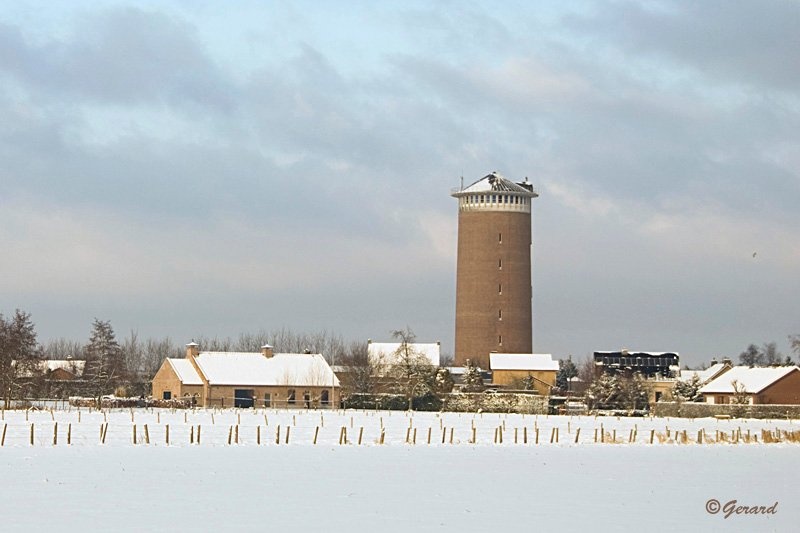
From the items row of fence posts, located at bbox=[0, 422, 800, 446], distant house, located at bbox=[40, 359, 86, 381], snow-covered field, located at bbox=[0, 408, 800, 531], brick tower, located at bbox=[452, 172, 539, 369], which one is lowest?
snow-covered field, located at bbox=[0, 408, 800, 531]

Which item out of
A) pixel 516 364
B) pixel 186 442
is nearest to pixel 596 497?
pixel 186 442

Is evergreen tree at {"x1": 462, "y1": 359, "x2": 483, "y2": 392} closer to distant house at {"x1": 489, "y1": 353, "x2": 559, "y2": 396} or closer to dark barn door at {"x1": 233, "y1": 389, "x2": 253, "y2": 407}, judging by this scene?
distant house at {"x1": 489, "y1": 353, "x2": 559, "y2": 396}

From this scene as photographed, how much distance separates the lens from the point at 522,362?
360ft

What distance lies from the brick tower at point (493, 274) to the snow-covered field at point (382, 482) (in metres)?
61.7

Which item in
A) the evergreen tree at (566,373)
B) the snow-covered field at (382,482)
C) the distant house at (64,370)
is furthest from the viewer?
the evergreen tree at (566,373)

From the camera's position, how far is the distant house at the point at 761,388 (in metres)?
87.8

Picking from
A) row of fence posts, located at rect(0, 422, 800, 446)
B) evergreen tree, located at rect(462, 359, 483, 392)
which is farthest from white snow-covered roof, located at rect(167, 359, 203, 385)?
row of fence posts, located at rect(0, 422, 800, 446)

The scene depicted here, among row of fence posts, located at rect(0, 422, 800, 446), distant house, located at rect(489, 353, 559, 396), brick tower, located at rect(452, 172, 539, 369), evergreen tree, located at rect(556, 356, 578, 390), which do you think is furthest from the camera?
evergreen tree, located at rect(556, 356, 578, 390)

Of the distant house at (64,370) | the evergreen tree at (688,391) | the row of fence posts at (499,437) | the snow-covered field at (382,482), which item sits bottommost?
the snow-covered field at (382,482)

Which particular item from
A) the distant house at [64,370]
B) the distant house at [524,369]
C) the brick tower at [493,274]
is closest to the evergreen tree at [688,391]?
the distant house at [524,369]

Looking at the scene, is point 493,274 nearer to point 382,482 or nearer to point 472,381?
point 472,381

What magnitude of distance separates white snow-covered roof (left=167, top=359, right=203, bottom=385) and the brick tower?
31.7m

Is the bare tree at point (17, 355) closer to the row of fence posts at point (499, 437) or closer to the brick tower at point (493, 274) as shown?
the row of fence posts at point (499, 437)

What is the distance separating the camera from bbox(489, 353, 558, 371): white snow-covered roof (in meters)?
109
